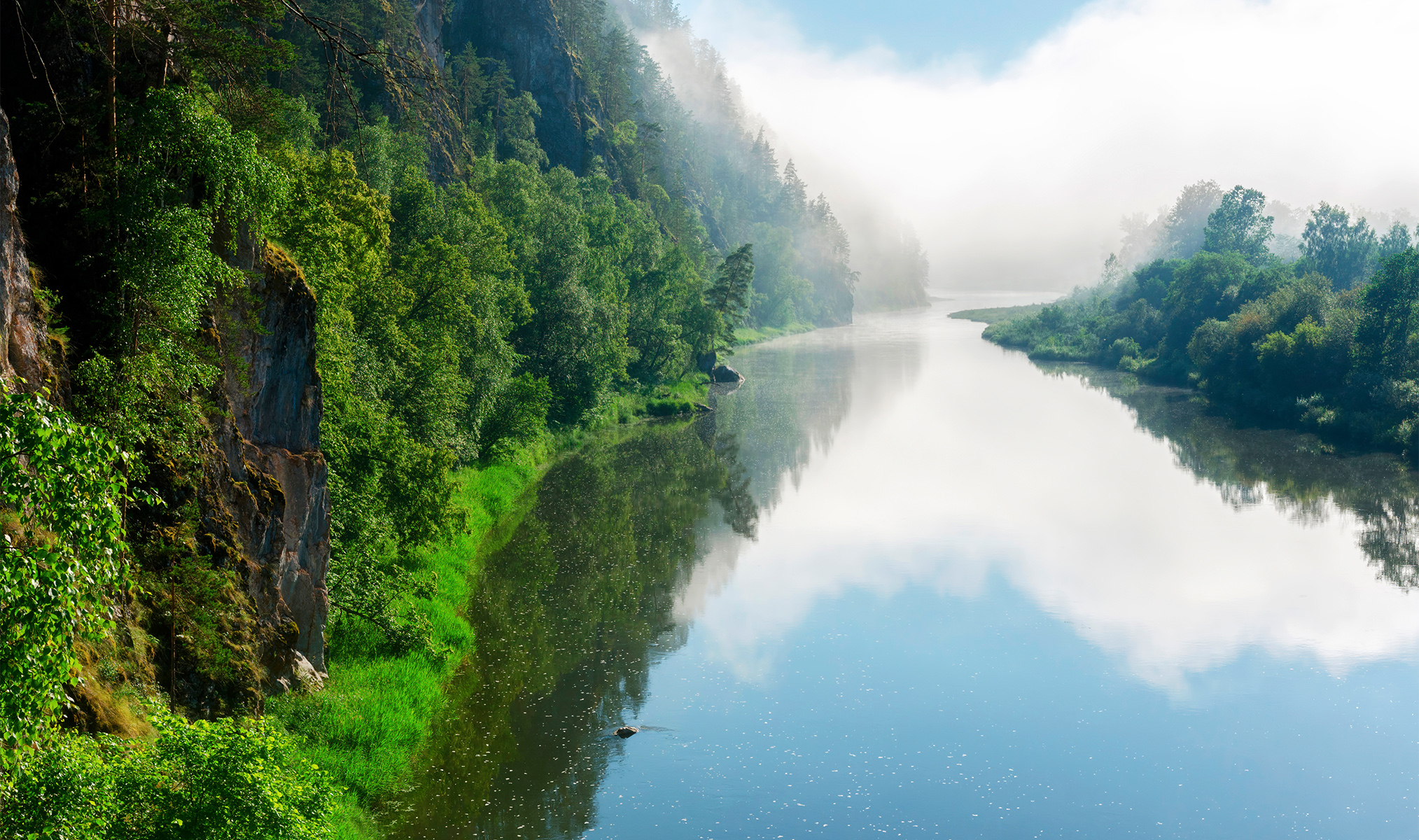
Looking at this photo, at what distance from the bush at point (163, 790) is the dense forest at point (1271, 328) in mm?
60665

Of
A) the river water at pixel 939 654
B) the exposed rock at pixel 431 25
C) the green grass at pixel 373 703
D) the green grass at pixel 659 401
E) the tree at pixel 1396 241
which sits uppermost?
the exposed rock at pixel 431 25

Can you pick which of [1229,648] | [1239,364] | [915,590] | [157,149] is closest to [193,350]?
[157,149]

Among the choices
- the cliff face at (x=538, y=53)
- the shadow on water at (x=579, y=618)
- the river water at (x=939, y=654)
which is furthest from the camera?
the cliff face at (x=538, y=53)

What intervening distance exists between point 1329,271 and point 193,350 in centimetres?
12457

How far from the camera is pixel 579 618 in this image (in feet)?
91.7

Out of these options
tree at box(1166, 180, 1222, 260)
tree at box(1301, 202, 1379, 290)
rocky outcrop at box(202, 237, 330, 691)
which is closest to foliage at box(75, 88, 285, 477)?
rocky outcrop at box(202, 237, 330, 691)

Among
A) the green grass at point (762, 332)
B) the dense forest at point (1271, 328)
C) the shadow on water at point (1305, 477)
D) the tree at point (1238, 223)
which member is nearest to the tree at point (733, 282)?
the green grass at point (762, 332)

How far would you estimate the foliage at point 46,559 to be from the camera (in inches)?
300

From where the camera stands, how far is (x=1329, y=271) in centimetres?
10681

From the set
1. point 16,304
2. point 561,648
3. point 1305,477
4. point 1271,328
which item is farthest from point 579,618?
point 1271,328

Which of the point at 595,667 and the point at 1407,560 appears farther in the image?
the point at 1407,560

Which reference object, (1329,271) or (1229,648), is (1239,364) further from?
(1229,648)

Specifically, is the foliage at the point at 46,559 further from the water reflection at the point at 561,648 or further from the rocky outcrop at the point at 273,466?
the water reflection at the point at 561,648

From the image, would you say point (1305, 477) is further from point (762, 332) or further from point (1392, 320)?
point (762, 332)
